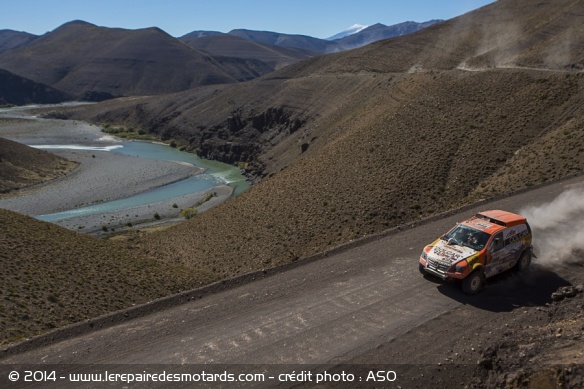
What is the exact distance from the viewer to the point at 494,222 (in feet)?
50.3

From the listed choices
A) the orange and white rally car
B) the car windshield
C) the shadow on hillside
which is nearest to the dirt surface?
the shadow on hillside

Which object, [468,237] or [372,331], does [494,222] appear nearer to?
[468,237]

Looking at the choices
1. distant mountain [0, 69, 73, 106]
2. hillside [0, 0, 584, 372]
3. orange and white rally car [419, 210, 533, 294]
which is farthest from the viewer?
distant mountain [0, 69, 73, 106]

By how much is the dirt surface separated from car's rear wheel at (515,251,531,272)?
29 centimetres

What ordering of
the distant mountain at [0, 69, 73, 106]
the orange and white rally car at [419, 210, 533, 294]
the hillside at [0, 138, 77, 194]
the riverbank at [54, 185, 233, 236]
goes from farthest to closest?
the distant mountain at [0, 69, 73, 106] < the hillside at [0, 138, 77, 194] < the riverbank at [54, 185, 233, 236] < the orange and white rally car at [419, 210, 533, 294]

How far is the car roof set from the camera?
14969mm

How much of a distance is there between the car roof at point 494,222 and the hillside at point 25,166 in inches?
2195

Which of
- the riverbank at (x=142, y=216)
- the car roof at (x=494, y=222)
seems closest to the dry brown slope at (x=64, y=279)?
the car roof at (x=494, y=222)

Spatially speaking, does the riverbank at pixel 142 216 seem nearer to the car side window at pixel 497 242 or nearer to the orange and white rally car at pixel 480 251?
the orange and white rally car at pixel 480 251

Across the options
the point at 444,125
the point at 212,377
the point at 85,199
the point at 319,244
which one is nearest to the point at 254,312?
the point at 212,377

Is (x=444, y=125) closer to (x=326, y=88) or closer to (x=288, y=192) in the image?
(x=288, y=192)

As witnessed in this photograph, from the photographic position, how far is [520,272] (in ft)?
50.1

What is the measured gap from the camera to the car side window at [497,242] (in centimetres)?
1453

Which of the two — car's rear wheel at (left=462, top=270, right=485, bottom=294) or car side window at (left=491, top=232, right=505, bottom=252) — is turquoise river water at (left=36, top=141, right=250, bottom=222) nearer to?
car's rear wheel at (left=462, top=270, right=485, bottom=294)
